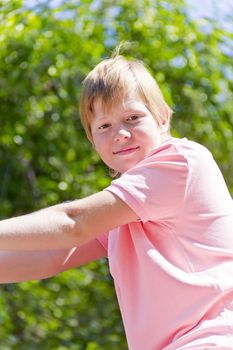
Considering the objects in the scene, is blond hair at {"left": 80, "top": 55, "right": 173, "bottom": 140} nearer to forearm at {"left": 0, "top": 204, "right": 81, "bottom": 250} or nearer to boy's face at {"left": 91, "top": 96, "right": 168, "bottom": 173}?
boy's face at {"left": 91, "top": 96, "right": 168, "bottom": 173}

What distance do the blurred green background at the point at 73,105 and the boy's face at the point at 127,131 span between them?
2.12 metres

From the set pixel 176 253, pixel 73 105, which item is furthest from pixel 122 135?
pixel 73 105

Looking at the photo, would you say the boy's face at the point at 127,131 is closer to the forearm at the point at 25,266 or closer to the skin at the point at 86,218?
the skin at the point at 86,218

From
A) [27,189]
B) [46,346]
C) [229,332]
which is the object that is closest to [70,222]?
[229,332]

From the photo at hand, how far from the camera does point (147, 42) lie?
455cm

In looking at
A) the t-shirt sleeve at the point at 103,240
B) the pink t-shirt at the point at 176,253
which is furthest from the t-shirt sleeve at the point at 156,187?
the t-shirt sleeve at the point at 103,240

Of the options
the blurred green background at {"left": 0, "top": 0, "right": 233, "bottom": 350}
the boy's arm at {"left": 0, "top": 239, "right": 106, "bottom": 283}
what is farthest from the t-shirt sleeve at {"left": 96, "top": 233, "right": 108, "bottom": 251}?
the blurred green background at {"left": 0, "top": 0, "right": 233, "bottom": 350}

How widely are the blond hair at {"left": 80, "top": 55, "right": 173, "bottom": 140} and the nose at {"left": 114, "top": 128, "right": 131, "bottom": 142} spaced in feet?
0.20

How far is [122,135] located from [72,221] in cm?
25

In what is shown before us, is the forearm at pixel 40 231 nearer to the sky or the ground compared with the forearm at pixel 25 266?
nearer to the sky

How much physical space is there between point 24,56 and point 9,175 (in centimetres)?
51

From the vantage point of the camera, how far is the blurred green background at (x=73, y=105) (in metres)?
4.41

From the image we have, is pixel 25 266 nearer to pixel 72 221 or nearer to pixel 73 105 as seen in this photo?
pixel 72 221

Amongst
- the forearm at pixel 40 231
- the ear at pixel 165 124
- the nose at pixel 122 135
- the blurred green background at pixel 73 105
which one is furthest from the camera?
the blurred green background at pixel 73 105
